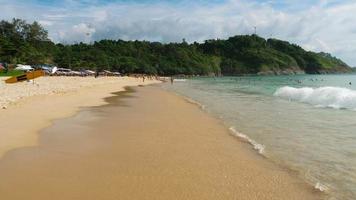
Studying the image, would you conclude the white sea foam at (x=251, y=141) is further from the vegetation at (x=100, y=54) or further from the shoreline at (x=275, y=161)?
the vegetation at (x=100, y=54)

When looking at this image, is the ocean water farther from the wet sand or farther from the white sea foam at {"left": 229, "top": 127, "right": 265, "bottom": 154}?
the wet sand

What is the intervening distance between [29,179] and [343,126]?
1251 centimetres

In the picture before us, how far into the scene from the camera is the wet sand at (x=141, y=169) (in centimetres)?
738

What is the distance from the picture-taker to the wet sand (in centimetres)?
738

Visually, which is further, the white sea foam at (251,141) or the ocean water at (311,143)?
the white sea foam at (251,141)

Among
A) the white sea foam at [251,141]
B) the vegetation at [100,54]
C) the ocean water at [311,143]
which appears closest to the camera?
the ocean water at [311,143]

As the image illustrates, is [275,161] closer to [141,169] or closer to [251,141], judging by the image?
[251,141]

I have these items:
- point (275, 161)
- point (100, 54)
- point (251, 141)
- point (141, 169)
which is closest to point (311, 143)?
point (251, 141)

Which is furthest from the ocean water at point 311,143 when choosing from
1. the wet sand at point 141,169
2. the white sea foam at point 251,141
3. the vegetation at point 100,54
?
the vegetation at point 100,54

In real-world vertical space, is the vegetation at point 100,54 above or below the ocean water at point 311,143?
above

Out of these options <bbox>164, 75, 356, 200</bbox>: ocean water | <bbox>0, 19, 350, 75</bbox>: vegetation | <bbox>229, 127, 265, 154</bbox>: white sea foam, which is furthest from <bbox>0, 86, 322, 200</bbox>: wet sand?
<bbox>0, 19, 350, 75</bbox>: vegetation

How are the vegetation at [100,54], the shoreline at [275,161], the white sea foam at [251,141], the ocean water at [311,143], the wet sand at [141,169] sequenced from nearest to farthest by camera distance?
the wet sand at [141,169] → the shoreline at [275,161] → the ocean water at [311,143] → the white sea foam at [251,141] → the vegetation at [100,54]

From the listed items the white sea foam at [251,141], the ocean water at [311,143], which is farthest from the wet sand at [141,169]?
the ocean water at [311,143]

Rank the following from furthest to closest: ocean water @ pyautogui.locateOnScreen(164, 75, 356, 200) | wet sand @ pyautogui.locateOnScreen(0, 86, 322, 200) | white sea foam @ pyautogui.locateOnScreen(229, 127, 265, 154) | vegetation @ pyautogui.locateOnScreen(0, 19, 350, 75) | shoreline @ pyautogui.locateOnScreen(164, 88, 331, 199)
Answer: vegetation @ pyautogui.locateOnScreen(0, 19, 350, 75) → white sea foam @ pyautogui.locateOnScreen(229, 127, 265, 154) → ocean water @ pyautogui.locateOnScreen(164, 75, 356, 200) → shoreline @ pyautogui.locateOnScreen(164, 88, 331, 199) → wet sand @ pyautogui.locateOnScreen(0, 86, 322, 200)
